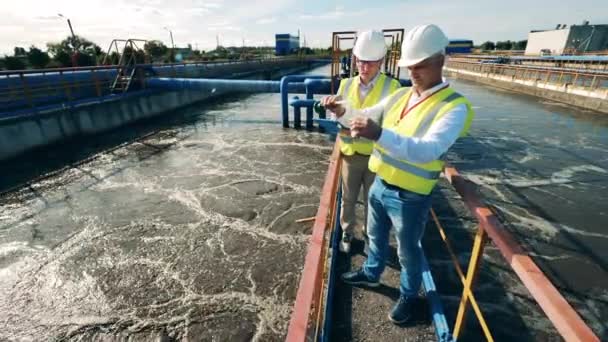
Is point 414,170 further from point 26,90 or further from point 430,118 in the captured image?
point 26,90

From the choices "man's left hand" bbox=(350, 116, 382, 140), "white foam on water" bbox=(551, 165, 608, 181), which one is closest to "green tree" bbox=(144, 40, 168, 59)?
"white foam on water" bbox=(551, 165, 608, 181)

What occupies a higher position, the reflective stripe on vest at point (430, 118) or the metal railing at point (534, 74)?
the reflective stripe on vest at point (430, 118)

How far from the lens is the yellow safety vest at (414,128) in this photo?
1.73 meters

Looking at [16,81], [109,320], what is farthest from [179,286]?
[16,81]

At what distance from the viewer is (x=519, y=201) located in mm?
6449

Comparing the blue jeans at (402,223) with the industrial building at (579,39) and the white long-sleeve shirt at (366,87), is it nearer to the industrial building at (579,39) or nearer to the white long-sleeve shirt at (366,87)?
the white long-sleeve shirt at (366,87)

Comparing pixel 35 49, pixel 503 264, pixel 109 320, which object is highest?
pixel 35 49

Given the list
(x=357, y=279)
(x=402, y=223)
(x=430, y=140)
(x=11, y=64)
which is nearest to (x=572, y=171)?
(x=357, y=279)

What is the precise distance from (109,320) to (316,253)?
11.8 feet

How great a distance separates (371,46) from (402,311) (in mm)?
2521

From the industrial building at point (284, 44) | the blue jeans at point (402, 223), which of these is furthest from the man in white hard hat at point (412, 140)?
the industrial building at point (284, 44)

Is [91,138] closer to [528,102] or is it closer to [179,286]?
[179,286]

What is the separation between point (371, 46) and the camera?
278 cm

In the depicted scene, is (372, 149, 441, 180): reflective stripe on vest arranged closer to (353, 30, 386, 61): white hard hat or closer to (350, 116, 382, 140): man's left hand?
(350, 116, 382, 140): man's left hand
